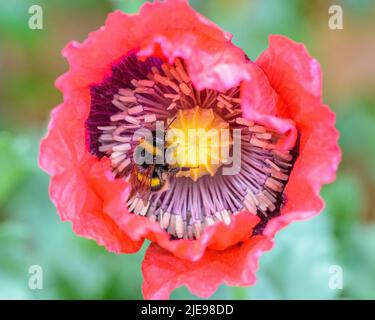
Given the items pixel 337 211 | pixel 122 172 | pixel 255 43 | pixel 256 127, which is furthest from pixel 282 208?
pixel 255 43

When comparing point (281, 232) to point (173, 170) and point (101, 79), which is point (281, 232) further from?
point (101, 79)

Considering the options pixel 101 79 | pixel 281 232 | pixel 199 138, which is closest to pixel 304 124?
pixel 199 138

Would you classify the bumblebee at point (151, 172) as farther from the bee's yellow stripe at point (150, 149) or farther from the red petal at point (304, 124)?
the red petal at point (304, 124)

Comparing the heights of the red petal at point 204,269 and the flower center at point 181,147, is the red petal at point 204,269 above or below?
below

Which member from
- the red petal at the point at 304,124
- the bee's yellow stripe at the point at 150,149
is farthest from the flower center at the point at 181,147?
the red petal at the point at 304,124

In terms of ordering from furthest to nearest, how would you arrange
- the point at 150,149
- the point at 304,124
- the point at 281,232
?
the point at 281,232, the point at 150,149, the point at 304,124

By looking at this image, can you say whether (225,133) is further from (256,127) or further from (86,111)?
(86,111)
